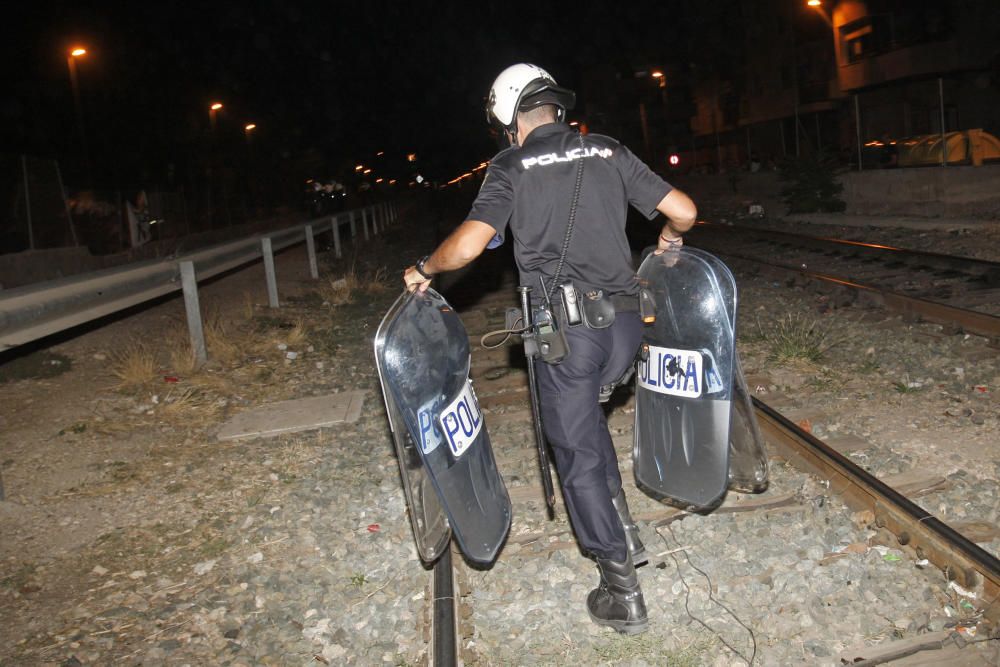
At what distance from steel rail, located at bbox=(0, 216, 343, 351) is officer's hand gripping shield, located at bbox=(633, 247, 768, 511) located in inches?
146

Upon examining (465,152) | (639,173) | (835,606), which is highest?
(465,152)

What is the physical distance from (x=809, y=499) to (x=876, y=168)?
67.8ft

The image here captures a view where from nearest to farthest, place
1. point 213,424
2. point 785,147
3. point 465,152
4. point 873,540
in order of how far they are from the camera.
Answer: point 873,540 < point 213,424 < point 785,147 < point 465,152

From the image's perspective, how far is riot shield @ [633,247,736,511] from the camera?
139 inches

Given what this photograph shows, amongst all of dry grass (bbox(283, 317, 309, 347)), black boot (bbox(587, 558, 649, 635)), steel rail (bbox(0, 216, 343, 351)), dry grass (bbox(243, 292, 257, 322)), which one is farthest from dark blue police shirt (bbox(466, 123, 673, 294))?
dry grass (bbox(243, 292, 257, 322))

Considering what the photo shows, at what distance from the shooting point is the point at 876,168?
22.2m

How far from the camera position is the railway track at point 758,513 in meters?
3.23

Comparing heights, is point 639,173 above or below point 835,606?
above

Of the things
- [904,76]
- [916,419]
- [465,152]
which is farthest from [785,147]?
[465,152]

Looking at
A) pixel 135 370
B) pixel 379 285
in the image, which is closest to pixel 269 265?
pixel 379 285

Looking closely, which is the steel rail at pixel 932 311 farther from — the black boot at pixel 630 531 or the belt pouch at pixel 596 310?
the belt pouch at pixel 596 310

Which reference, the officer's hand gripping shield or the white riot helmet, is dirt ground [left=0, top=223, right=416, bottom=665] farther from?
the white riot helmet

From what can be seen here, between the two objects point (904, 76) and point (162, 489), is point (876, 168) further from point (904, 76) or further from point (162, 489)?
point (162, 489)

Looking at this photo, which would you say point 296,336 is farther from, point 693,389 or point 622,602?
point 622,602
